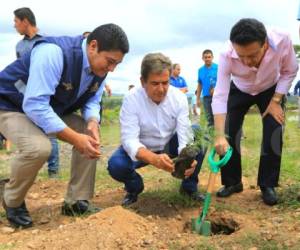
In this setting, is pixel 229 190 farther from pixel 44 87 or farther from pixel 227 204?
pixel 44 87

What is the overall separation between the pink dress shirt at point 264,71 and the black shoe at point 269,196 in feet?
2.57

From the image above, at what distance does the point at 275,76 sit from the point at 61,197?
2263 millimetres

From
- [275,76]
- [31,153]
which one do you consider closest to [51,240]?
[31,153]

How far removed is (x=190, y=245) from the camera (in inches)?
121

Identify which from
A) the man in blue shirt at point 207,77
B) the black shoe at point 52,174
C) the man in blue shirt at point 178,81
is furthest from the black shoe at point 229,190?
the man in blue shirt at point 178,81

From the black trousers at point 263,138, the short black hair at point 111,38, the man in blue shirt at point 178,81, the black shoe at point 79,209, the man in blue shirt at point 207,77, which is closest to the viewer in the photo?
the short black hair at point 111,38

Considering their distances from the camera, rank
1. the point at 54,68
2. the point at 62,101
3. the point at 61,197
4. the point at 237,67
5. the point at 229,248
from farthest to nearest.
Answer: the point at 61,197 < the point at 237,67 < the point at 62,101 < the point at 54,68 < the point at 229,248

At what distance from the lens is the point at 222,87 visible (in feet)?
13.4

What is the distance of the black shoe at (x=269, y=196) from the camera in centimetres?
407

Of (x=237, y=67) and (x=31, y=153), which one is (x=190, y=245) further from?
(x=237, y=67)

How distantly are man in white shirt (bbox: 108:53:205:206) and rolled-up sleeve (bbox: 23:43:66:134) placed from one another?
641mm

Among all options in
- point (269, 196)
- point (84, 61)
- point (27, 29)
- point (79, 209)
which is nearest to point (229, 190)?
point (269, 196)

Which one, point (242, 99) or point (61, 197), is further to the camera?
point (61, 197)

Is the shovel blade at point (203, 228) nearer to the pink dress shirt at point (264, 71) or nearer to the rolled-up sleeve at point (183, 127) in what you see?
the rolled-up sleeve at point (183, 127)
